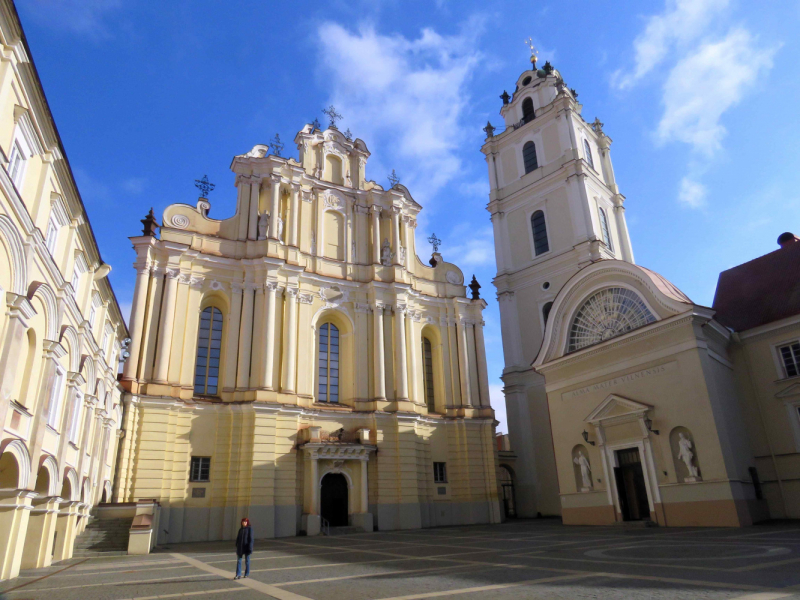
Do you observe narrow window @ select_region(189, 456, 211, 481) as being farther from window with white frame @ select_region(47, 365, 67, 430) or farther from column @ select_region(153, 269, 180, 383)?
window with white frame @ select_region(47, 365, 67, 430)

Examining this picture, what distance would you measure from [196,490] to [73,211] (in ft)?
46.5

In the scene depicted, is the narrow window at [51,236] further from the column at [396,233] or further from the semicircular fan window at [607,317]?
the column at [396,233]

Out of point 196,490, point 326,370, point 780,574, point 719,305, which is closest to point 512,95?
point 719,305

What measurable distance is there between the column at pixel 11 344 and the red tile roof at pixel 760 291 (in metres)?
23.5

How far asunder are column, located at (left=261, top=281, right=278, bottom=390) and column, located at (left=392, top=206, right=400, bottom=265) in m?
7.51

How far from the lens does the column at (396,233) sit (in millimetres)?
32125

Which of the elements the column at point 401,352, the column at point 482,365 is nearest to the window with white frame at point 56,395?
the column at point 401,352

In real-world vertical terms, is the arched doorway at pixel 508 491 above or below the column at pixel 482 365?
below

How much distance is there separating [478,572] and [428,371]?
21.9m

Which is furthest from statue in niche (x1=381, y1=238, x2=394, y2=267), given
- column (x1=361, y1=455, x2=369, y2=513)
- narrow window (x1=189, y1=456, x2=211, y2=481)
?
narrow window (x1=189, y1=456, x2=211, y2=481)

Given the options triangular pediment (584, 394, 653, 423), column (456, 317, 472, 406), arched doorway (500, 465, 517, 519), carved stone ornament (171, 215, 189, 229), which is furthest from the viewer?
arched doorway (500, 465, 517, 519)

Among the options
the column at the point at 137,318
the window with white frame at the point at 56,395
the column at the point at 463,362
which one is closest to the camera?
the window with white frame at the point at 56,395

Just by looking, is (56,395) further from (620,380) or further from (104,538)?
(620,380)

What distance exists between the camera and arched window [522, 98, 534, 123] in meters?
40.3
